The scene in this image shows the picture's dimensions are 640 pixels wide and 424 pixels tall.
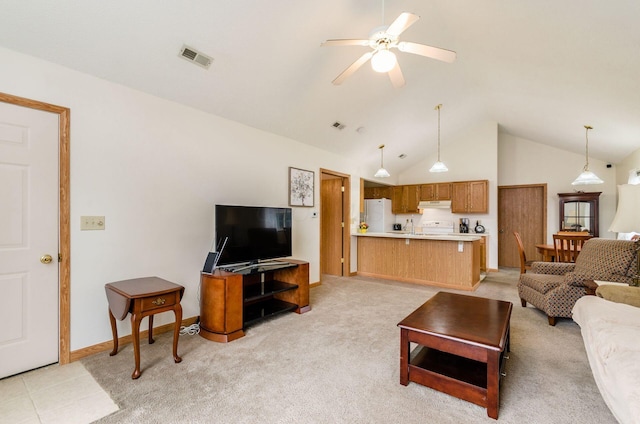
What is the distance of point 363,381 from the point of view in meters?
2.14

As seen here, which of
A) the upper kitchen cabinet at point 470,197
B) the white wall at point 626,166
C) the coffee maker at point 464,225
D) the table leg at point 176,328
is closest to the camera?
the table leg at point 176,328

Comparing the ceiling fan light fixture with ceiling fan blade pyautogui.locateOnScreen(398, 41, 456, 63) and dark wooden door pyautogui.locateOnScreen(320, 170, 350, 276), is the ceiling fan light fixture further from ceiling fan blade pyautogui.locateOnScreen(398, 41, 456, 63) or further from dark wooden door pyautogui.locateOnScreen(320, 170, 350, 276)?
dark wooden door pyautogui.locateOnScreen(320, 170, 350, 276)

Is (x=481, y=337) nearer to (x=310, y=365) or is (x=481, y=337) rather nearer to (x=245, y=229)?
(x=310, y=365)

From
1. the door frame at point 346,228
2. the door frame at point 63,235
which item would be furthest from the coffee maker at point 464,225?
the door frame at point 63,235

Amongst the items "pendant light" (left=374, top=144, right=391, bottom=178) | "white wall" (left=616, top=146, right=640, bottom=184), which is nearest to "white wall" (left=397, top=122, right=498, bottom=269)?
"pendant light" (left=374, top=144, right=391, bottom=178)

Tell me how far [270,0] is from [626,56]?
124 inches

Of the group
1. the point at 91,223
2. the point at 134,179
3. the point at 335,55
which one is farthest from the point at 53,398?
the point at 335,55

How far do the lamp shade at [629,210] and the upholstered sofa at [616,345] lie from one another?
0.66m

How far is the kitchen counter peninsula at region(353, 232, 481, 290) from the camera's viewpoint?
497 cm

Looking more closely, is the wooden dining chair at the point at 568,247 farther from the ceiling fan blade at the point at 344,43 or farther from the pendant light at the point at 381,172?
the ceiling fan blade at the point at 344,43

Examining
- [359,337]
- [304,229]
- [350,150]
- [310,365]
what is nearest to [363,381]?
[310,365]

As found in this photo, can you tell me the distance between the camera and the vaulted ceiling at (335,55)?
7.28 feet

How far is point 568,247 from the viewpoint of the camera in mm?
4559

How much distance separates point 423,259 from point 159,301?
4447 millimetres
